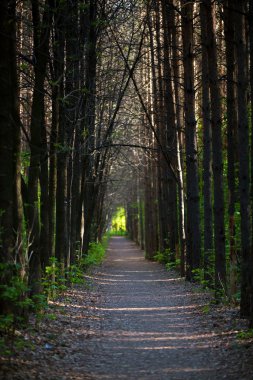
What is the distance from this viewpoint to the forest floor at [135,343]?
22.8 feet

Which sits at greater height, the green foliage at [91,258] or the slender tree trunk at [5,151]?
the slender tree trunk at [5,151]

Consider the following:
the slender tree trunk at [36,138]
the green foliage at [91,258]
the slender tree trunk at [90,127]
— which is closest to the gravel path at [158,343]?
the slender tree trunk at [36,138]

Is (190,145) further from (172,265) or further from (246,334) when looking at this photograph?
(172,265)

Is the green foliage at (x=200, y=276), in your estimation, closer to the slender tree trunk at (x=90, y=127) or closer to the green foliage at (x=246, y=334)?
the slender tree trunk at (x=90, y=127)

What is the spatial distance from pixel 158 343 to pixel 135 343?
38 cm

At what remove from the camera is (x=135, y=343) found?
9.08 meters

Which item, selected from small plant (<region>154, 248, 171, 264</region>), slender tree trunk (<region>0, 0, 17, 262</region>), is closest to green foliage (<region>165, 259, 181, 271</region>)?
small plant (<region>154, 248, 171, 264</region>)

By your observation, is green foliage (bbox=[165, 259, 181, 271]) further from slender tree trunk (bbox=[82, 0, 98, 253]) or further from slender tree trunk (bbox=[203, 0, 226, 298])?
slender tree trunk (bbox=[203, 0, 226, 298])

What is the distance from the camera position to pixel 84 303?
14094 millimetres

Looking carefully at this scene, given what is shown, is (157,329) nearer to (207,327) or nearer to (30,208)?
(207,327)

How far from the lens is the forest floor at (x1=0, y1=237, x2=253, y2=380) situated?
22.8 feet

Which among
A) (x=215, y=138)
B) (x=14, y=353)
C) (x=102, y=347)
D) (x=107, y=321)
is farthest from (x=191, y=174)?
(x=14, y=353)

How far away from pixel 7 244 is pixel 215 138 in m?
6.46

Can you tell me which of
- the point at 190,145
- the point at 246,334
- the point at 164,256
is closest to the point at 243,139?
the point at 246,334
